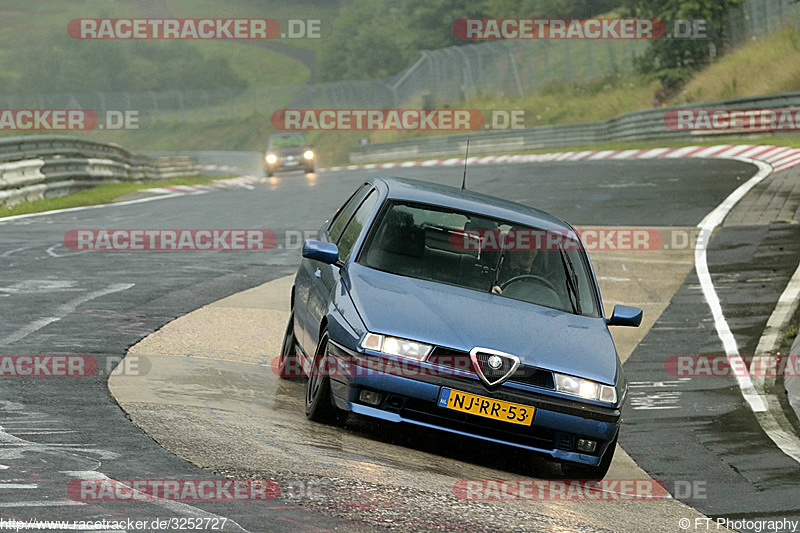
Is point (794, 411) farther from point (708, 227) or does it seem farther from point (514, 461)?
point (708, 227)

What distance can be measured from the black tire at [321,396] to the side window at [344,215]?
1.53 m

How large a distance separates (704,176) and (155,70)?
280 ft

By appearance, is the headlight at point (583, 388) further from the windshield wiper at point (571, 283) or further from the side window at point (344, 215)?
the side window at point (344, 215)

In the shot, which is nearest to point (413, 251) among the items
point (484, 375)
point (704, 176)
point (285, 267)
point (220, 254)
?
Result: point (484, 375)

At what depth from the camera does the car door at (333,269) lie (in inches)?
289

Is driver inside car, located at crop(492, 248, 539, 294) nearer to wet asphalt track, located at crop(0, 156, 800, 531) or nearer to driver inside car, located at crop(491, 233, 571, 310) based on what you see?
driver inside car, located at crop(491, 233, 571, 310)

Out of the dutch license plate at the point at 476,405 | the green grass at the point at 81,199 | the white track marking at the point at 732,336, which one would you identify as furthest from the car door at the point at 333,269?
the green grass at the point at 81,199

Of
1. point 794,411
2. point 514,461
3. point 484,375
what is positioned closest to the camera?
point 484,375

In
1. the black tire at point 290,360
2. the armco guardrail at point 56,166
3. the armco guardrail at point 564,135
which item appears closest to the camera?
the black tire at point 290,360

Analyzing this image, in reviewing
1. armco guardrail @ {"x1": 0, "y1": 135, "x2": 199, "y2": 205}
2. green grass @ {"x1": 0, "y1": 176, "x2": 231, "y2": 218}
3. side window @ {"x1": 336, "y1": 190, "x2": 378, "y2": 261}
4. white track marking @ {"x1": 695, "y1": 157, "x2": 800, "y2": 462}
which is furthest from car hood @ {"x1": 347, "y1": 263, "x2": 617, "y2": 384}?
armco guardrail @ {"x1": 0, "y1": 135, "x2": 199, "y2": 205}

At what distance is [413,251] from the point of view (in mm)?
7527

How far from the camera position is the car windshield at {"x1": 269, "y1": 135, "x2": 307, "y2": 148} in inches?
1607

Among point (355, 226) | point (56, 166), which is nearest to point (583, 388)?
point (355, 226)

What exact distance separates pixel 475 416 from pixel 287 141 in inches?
1393
